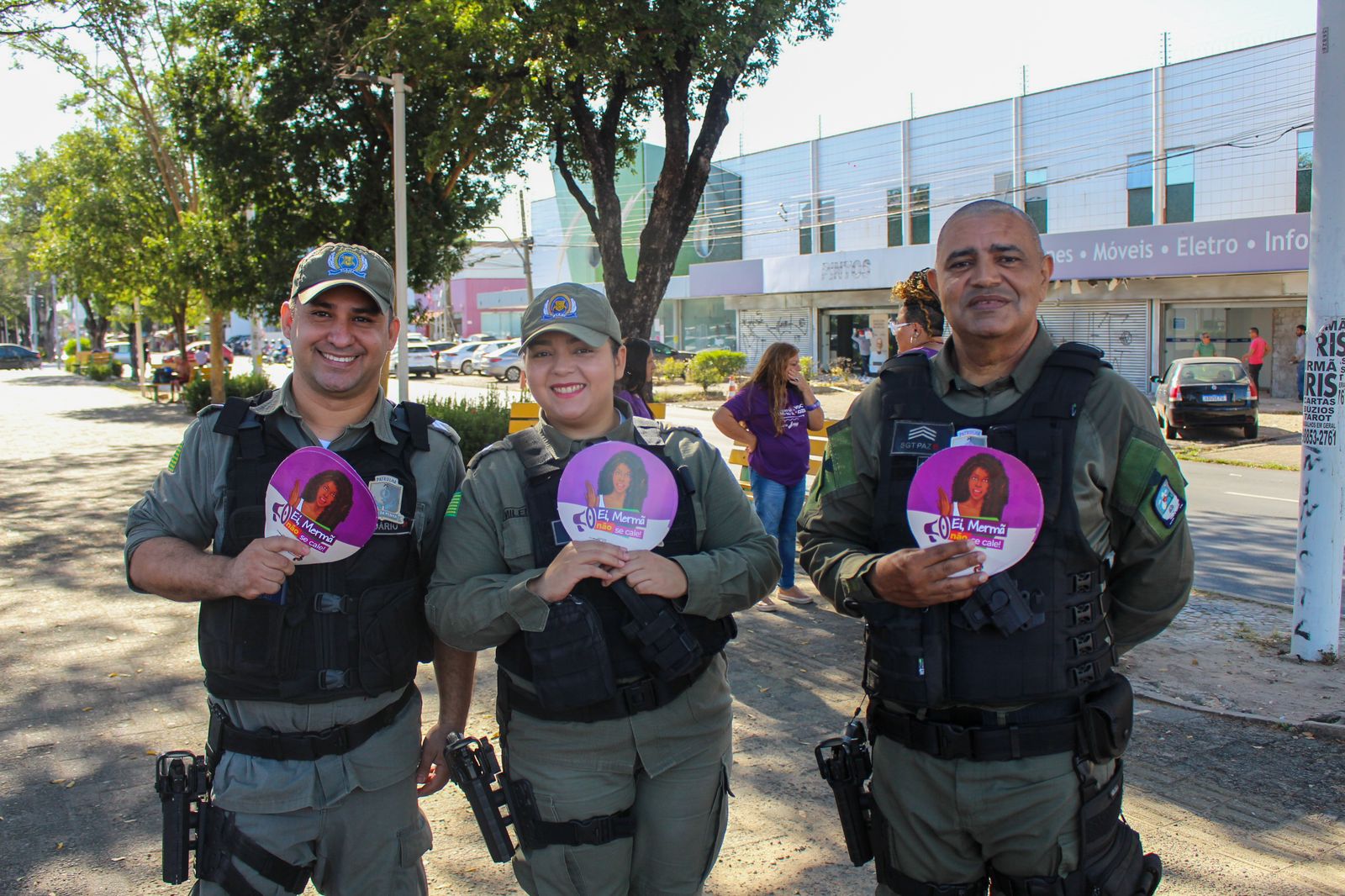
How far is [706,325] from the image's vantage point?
48344 millimetres

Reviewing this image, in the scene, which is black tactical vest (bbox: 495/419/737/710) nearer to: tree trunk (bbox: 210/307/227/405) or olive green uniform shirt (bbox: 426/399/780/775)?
olive green uniform shirt (bbox: 426/399/780/775)

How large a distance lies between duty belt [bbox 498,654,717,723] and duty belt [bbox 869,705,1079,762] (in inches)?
23.4

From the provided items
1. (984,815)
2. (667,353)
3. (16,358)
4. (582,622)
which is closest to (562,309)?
(582,622)

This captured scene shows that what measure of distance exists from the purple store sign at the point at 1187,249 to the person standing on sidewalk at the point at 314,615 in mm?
22072

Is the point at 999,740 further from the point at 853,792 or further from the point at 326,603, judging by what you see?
the point at 326,603

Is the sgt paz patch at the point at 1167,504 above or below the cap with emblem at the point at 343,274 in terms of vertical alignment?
below

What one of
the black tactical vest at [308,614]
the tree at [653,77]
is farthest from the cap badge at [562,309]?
the tree at [653,77]

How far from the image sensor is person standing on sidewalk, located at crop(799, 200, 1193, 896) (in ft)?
7.55

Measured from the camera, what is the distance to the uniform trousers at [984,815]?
2.30 metres

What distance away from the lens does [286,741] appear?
2477mm

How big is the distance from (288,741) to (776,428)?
486cm

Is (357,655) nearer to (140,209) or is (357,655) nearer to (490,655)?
(490,655)

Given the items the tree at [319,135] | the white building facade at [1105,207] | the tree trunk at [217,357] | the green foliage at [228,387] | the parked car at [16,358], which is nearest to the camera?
the tree at [319,135]

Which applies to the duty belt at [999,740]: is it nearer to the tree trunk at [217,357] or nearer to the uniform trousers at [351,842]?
the uniform trousers at [351,842]
